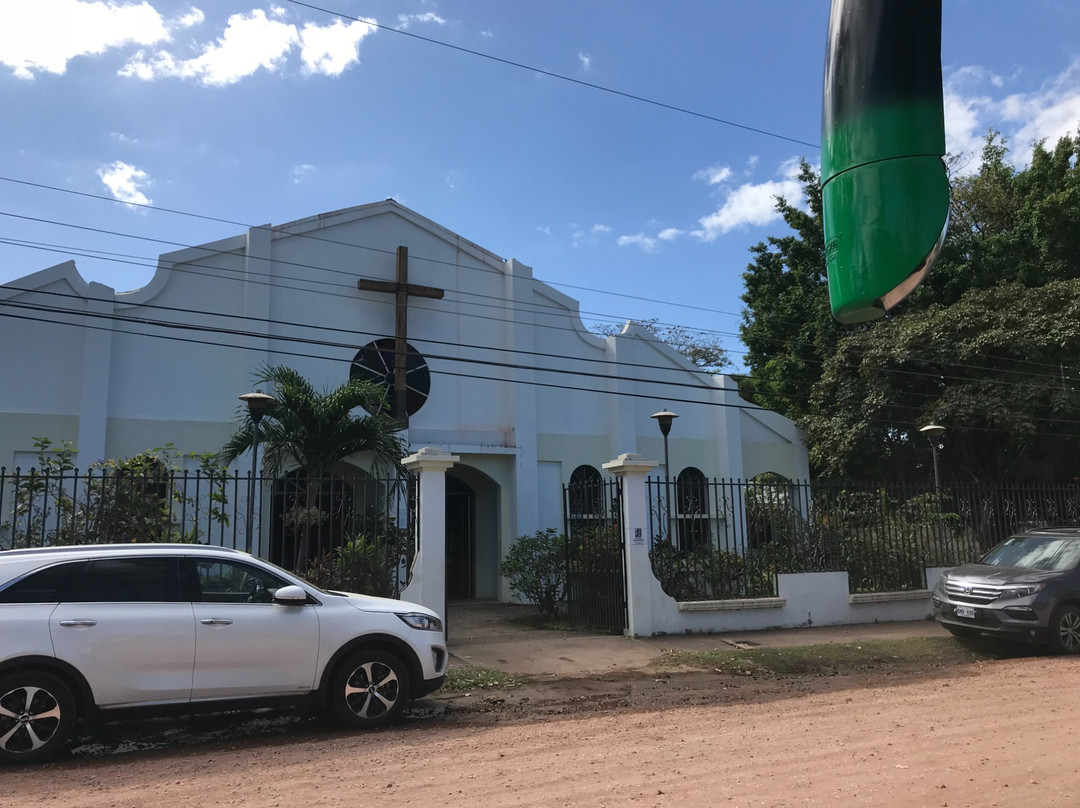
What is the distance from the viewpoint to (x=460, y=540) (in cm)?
1961

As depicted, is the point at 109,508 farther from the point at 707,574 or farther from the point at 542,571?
the point at 707,574

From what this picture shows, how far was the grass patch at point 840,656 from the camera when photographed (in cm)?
1004

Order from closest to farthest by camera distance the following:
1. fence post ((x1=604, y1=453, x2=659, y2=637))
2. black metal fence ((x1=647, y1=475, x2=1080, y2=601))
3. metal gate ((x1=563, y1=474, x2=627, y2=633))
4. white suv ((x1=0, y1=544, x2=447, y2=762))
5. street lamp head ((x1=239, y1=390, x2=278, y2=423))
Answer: white suv ((x1=0, y1=544, x2=447, y2=762)) → street lamp head ((x1=239, y1=390, x2=278, y2=423)) → fence post ((x1=604, y1=453, x2=659, y2=637)) → metal gate ((x1=563, y1=474, x2=627, y2=633)) → black metal fence ((x1=647, y1=475, x2=1080, y2=601))

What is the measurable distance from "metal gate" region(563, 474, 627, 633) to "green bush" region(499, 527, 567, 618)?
1.65ft

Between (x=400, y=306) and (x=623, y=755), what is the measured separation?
42.6 ft

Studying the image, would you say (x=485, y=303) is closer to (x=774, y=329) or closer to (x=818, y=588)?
(x=818, y=588)

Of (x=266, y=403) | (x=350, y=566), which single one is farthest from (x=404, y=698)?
(x=266, y=403)

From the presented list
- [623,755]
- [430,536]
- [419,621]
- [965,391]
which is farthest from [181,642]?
[965,391]

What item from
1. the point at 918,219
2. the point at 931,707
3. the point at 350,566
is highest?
the point at 918,219

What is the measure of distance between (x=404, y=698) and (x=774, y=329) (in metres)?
21.5

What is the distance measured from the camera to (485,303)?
62.2 feet

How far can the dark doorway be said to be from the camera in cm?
1936

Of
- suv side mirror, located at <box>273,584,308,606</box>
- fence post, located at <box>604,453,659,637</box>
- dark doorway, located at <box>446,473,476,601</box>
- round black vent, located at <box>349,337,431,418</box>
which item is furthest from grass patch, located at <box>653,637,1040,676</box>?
dark doorway, located at <box>446,473,476,601</box>

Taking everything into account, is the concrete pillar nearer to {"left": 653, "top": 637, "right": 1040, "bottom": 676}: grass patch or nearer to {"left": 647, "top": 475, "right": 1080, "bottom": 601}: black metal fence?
{"left": 653, "top": 637, "right": 1040, "bottom": 676}: grass patch
